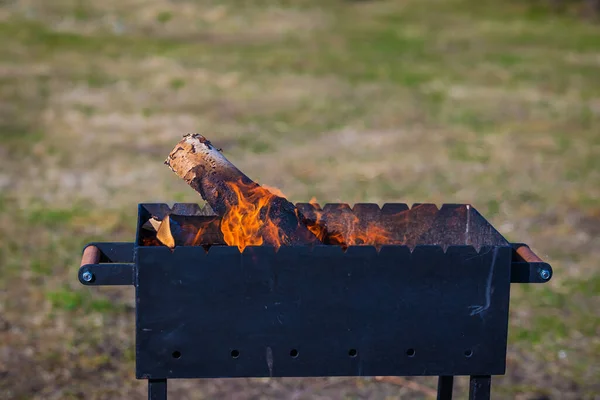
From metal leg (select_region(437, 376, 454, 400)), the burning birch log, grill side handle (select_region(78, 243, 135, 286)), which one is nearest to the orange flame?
the burning birch log

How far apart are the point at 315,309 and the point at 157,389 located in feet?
2.27

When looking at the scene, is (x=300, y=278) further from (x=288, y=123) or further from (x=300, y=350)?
(x=288, y=123)

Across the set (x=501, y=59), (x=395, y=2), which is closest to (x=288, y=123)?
(x=501, y=59)

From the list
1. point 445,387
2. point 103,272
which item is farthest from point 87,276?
point 445,387

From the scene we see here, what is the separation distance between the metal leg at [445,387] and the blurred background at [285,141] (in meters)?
1.07

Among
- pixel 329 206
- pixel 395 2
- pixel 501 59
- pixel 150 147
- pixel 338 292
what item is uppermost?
pixel 395 2

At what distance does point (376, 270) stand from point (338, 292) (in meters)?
0.17

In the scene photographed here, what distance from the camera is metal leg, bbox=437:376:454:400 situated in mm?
4285

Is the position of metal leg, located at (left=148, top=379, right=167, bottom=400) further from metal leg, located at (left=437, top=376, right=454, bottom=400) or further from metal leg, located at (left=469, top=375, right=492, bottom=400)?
metal leg, located at (left=437, top=376, right=454, bottom=400)

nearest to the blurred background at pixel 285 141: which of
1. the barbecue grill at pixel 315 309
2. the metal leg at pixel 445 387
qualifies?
the metal leg at pixel 445 387

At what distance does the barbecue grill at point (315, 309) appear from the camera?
329 cm

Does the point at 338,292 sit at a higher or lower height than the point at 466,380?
higher

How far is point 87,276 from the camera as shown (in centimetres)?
345

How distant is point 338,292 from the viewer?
11.0 feet
